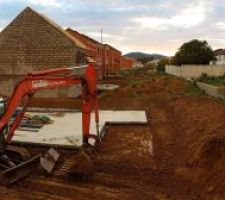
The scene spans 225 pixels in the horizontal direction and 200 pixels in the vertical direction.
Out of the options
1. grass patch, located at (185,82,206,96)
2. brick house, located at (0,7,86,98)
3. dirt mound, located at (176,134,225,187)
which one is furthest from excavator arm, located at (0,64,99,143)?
grass patch, located at (185,82,206,96)

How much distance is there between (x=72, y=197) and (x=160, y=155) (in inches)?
179

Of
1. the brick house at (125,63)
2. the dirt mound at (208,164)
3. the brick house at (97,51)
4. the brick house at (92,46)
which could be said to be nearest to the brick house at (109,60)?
the brick house at (97,51)

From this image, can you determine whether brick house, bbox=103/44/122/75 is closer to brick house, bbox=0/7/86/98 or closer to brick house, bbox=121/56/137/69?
brick house, bbox=0/7/86/98

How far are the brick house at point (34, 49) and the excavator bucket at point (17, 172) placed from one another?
54.4 feet

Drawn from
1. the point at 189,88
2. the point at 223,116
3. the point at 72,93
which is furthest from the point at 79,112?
the point at 189,88

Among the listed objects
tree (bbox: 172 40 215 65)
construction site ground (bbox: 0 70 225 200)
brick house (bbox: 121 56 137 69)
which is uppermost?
tree (bbox: 172 40 215 65)

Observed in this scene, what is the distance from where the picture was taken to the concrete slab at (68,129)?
15.1 metres

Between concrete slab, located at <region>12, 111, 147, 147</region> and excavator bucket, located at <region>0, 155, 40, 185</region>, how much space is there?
96.3 inches

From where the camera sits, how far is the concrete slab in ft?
49.4

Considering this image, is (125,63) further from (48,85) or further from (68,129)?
(48,85)

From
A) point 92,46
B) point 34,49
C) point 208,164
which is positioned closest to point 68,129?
point 208,164

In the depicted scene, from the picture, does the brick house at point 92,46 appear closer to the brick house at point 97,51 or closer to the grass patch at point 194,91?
the brick house at point 97,51

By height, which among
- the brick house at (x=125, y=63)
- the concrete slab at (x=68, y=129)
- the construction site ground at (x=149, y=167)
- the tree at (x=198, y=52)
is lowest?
the construction site ground at (x=149, y=167)

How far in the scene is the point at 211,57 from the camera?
6450 centimetres
